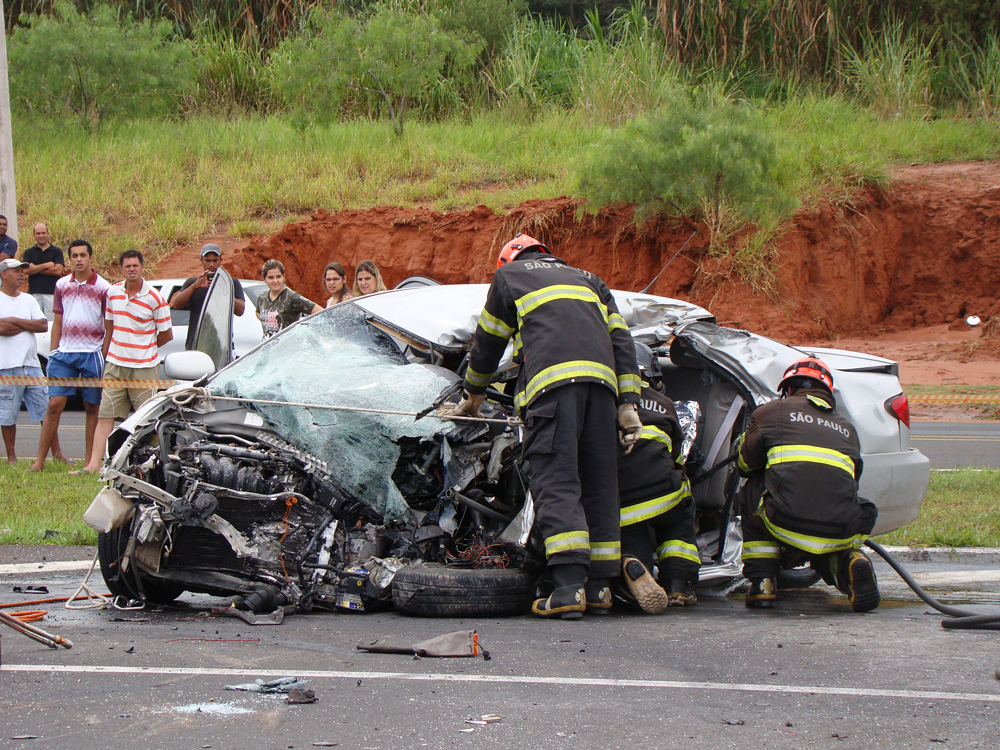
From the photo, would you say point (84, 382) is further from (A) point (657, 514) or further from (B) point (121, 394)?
(A) point (657, 514)

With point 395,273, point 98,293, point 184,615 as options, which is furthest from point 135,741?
point 395,273

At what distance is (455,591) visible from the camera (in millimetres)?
4215

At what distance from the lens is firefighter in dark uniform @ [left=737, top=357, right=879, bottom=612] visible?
449 centimetres

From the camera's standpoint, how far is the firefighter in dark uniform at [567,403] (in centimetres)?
421

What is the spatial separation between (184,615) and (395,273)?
1413cm

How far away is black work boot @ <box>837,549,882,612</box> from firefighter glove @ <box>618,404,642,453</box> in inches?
45.8

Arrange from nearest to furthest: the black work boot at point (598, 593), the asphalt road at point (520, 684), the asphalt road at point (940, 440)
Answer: the asphalt road at point (520, 684) < the black work boot at point (598, 593) < the asphalt road at point (940, 440)

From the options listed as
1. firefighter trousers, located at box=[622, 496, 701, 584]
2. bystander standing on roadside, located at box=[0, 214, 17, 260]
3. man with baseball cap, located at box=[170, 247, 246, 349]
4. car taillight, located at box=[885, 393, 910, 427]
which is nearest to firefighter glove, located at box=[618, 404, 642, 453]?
firefighter trousers, located at box=[622, 496, 701, 584]

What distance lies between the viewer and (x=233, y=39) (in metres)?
26.8

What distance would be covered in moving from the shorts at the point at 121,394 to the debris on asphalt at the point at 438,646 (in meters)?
4.96

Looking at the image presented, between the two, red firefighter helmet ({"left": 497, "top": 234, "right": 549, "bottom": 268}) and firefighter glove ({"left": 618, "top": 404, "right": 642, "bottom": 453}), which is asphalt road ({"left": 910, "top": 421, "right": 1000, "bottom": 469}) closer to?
firefighter glove ({"left": 618, "top": 404, "right": 642, "bottom": 453})

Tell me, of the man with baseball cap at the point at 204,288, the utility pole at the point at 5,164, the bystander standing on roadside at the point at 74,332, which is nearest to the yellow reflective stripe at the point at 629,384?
the man with baseball cap at the point at 204,288

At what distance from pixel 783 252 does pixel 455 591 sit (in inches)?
579

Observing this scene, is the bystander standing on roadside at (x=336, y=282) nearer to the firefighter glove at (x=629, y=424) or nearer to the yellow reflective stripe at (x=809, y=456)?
the firefighter glove at (x=629, y=424)
